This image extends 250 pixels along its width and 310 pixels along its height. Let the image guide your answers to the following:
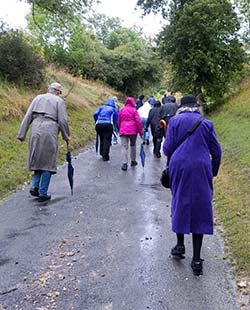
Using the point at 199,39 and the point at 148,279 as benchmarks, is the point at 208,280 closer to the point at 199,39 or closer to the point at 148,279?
the point at 148,279

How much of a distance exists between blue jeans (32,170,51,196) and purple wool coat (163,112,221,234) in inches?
134

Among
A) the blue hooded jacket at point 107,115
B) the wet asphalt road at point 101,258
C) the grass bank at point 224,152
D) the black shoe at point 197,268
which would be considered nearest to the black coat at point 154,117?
the blue hooded jacket at point 107,115

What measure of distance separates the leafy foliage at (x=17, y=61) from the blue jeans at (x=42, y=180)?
1015 cm

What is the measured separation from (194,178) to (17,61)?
14253 mm

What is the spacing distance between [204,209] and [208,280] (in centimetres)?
73

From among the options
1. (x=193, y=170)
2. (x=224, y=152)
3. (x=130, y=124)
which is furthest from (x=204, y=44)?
(x=193, y=170)

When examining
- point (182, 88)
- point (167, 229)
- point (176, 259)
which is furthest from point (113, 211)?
point (182, 88)

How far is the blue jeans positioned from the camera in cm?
786

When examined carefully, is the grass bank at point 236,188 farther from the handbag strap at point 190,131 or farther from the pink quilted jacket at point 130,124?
the pink quilted jacket at point 130,124

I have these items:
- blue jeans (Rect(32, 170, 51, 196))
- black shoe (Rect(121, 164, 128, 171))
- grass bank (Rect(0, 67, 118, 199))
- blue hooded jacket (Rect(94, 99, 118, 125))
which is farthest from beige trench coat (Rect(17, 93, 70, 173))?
blue hooded jacket (Rect(94, 99, 118, 125))

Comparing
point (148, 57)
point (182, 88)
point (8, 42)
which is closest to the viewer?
point (8, 42)

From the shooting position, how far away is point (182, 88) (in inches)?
1008

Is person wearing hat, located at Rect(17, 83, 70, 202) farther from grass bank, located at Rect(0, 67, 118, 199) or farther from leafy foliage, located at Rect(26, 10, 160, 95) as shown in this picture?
leafy foliage, located at Rect(26, 10, 160, 95)

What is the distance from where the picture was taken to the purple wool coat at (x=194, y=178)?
16.1 feet
